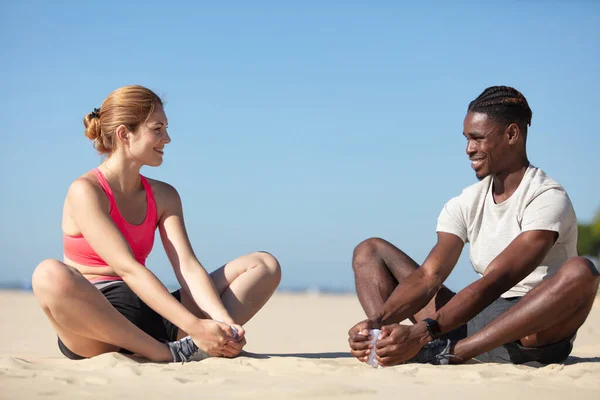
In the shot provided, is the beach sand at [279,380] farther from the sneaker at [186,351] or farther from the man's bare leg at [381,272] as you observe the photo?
the man's bare leg at [381,272]

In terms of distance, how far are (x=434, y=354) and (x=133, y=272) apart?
185 cm

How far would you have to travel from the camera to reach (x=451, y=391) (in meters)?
3.28

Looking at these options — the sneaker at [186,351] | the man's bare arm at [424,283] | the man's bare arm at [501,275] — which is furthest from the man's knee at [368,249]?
the sneaker at [186,351]

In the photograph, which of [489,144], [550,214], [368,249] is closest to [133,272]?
[368,249]

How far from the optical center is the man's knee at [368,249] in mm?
4820

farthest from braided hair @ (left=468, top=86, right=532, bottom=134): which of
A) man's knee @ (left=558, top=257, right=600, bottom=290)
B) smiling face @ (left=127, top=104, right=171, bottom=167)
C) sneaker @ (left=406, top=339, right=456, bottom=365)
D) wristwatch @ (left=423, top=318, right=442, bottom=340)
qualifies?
smiling face @ (left=127, top=104, right=171, bottom=167)

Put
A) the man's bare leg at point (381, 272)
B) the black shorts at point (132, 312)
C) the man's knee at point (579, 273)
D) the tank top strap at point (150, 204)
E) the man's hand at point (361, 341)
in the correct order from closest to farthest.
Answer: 1. the man's knee at point (579, 273)
2. the man's hand at point (361, 341)
3. the black shorts at point (132, 312)
4. the tank top strap at point (150, 204)
5. the man's bare leg at point (381, 272)

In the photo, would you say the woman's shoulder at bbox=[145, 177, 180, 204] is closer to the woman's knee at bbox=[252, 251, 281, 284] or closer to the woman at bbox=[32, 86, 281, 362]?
the woman at bbox=[32, 86, 281, 362]

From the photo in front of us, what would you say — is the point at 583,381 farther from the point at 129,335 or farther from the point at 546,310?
the point at 129,335

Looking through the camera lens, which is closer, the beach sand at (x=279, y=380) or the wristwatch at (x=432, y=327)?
the beach sand at (x=279, y=380)

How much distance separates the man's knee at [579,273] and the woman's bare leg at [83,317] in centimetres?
236

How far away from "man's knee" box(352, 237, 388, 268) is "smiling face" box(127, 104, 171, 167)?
1.49m

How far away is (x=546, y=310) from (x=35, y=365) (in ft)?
9.41

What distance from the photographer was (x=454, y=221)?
4637 millimetres
